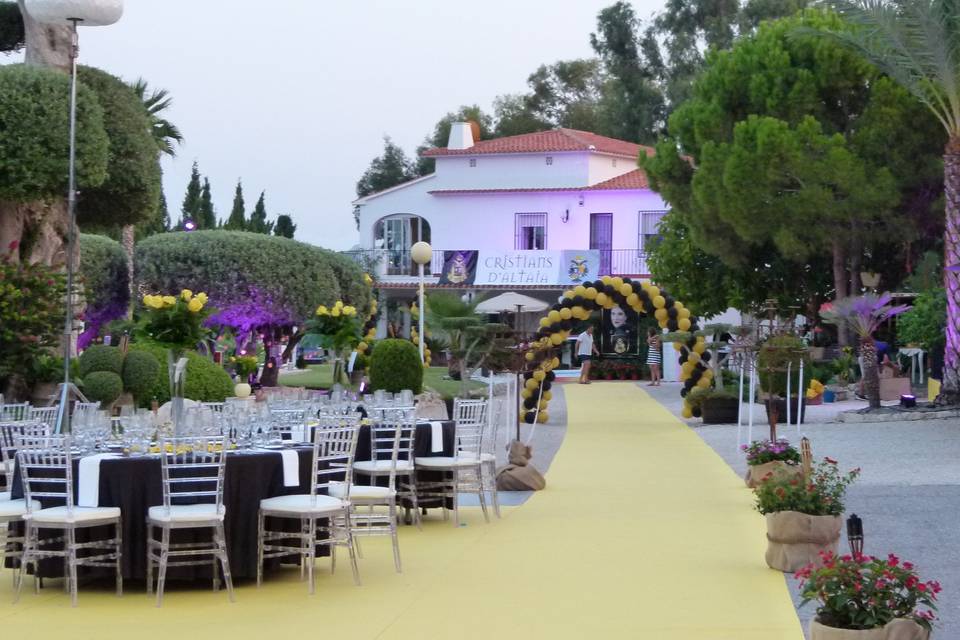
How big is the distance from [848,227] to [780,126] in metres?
3.32

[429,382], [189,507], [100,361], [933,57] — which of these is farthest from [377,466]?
[429,382]

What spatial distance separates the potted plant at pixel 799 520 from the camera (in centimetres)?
934

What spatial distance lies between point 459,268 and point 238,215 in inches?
483

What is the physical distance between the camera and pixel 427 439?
12.6m

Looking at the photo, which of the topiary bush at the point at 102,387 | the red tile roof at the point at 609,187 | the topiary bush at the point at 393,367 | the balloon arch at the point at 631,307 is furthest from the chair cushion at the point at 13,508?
the red tile roof at the point at 609,187

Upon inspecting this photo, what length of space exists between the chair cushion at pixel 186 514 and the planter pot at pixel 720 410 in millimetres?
17197

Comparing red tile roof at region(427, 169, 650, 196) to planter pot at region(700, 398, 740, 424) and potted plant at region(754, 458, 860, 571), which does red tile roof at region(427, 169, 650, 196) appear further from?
potted plant at region(754, 458, 860, 571)

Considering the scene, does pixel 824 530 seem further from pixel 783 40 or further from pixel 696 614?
pixel 783 40

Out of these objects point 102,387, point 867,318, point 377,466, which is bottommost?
point 377,466

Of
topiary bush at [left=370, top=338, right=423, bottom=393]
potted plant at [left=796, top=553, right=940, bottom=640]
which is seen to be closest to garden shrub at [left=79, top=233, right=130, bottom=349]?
topiary bush at [left=370, top=338, right=423, bottom=393]

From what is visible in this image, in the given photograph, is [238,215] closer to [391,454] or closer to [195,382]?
[195,382]

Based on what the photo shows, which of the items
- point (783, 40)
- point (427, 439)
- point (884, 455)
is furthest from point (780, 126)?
point (427, 439)

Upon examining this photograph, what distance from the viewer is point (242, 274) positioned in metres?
35.4

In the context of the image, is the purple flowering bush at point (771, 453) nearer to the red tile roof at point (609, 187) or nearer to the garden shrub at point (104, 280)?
the garden shrub at point (104, 280)
